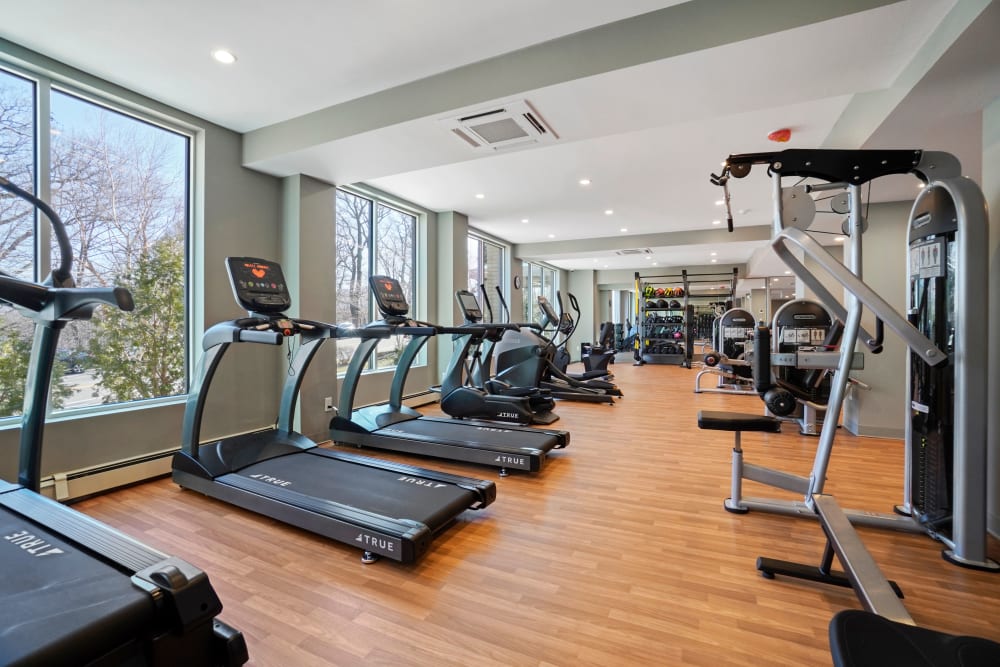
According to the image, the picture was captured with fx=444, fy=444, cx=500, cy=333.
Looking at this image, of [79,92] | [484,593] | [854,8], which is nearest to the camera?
[484,593]

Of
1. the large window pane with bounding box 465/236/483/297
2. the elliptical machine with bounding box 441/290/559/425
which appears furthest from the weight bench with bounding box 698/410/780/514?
the large window pane with bounding box 465/236/483/297

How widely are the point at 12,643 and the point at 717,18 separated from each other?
3547 mm

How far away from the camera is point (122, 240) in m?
3.31

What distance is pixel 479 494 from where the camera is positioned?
2574mm

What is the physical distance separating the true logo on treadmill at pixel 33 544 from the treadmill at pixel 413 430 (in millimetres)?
2202

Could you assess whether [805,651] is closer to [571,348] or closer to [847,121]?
[847,121]

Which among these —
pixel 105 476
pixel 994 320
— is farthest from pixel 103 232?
pixel 994 320

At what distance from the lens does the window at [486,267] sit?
8.38 metres

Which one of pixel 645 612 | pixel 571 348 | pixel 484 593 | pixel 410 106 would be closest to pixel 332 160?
pixel 410 106

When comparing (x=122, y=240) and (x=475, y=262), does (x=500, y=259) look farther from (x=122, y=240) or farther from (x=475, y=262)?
(x=122, y=240)

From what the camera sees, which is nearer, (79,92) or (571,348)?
(79,92)

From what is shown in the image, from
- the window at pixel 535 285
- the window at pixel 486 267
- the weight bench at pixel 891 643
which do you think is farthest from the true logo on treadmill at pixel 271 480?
the window at pixel 535 285

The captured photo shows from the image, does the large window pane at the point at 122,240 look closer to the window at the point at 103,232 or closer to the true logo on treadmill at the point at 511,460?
the window at the point at 103,232

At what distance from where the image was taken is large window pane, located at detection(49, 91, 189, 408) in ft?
10.1
